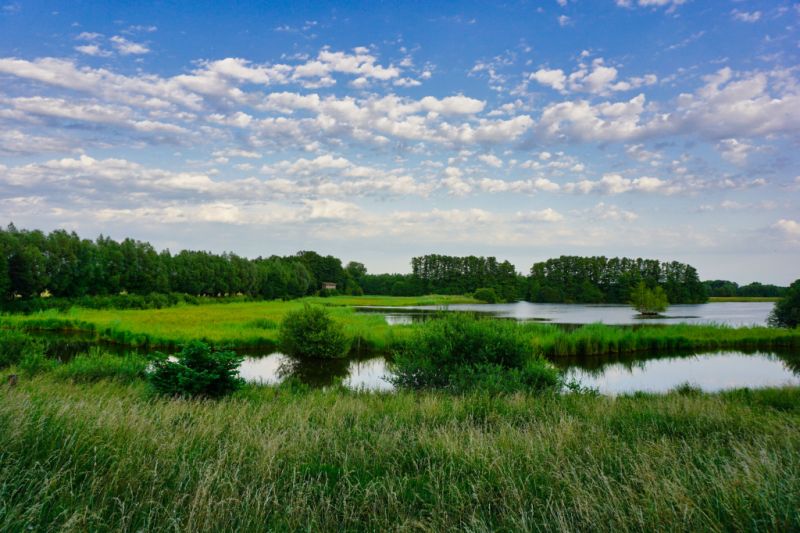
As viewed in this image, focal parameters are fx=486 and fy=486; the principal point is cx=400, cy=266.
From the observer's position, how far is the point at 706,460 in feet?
17.7

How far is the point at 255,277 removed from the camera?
10488 centimetres

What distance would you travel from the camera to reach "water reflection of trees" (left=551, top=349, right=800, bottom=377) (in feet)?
83.1

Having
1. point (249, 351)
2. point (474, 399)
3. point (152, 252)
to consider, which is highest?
point (152, 252)

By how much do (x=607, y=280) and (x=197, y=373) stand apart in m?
129

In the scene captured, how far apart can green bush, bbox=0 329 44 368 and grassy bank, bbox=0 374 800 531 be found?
11544mm

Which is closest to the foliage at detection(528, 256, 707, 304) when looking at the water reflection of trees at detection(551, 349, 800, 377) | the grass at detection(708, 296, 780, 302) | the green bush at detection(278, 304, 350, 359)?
the grass at detection(708, 296, 780, 302)

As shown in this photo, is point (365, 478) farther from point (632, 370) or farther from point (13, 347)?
point (632, 370)

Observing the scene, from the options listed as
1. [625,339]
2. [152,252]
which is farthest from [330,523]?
[152,252]

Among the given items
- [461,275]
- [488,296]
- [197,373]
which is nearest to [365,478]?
[197,373]

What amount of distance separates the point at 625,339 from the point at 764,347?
10815 millimetres

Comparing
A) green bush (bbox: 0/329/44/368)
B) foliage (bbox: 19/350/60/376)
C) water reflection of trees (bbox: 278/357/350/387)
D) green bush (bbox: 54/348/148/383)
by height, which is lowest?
water reflection of trees (bbox: 278/357/350/387)

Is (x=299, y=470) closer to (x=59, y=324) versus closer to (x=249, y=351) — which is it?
(x=249, y=351)

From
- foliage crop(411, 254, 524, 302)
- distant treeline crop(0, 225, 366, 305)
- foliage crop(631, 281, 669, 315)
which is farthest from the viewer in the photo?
foliage crop(411, 254, 524, 302)

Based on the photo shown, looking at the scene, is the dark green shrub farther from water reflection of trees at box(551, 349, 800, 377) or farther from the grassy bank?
the grassy bank
